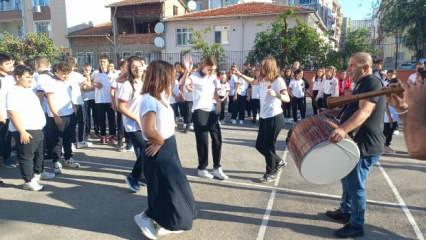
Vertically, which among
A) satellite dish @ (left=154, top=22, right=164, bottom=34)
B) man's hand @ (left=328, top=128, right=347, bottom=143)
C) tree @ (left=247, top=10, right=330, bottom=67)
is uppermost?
satellite dish @ (left=154, top=22, right=164, bottom=34)

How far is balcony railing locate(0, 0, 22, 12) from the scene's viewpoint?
121 ft

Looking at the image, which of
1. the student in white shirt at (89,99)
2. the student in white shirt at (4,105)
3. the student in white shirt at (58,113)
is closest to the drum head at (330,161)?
the student in white shirt at (58,113)

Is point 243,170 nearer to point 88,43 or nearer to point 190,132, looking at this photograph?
point 190,132

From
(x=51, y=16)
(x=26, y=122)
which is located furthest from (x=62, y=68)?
(x=51, y=16)

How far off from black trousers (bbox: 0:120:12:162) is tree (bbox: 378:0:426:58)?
76.7 feet

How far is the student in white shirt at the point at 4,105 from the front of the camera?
597 centimetres

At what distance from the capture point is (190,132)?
10133mm

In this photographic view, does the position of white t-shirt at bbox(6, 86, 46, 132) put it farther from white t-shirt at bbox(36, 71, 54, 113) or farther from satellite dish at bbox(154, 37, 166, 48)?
satellite dish at bbox(154, 37, 166, 48)

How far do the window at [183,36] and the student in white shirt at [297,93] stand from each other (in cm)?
2042

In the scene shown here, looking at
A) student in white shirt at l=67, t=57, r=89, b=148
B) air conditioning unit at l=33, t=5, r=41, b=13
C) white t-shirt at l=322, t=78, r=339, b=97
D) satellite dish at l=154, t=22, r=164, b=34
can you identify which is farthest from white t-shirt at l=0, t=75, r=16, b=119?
air conditioning unit at l=33, t=5, r=41, b=13

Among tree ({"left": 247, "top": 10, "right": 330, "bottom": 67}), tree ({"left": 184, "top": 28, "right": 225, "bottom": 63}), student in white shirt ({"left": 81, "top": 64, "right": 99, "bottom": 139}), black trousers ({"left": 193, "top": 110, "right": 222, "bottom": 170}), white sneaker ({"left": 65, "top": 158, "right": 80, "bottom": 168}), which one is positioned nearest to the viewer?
black trousers ({"left": 193, "top": 110, "right": 222, "bottom": 170})

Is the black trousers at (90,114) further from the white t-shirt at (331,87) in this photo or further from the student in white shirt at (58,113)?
the white t-shirt at (331,87)

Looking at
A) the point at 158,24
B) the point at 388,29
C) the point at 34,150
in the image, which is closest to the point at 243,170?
the point at 34,150

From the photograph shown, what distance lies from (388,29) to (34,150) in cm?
2530
